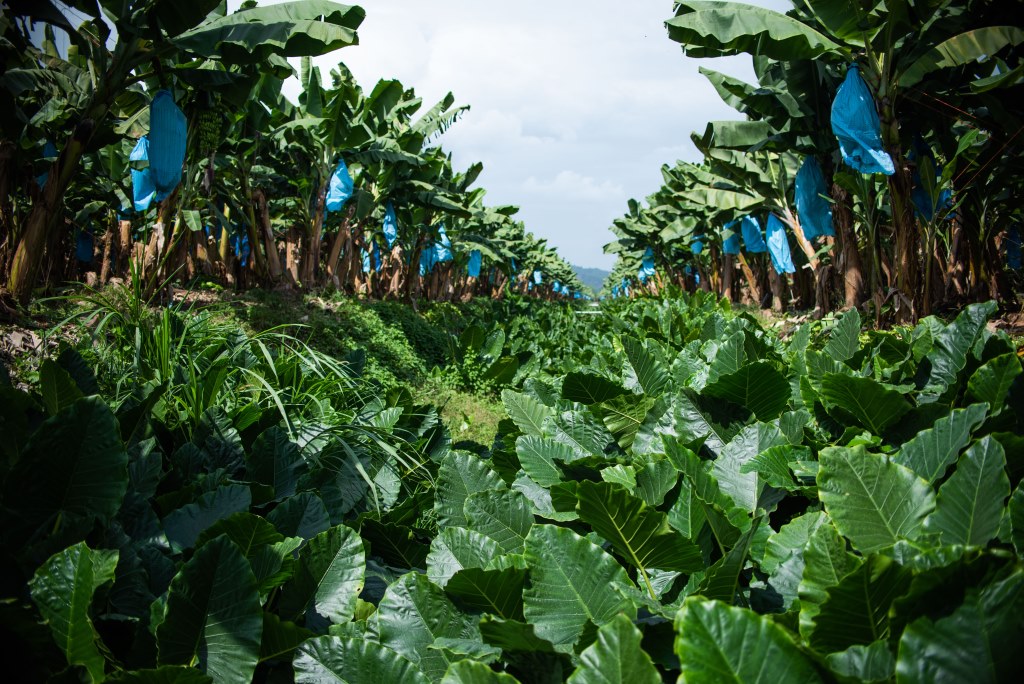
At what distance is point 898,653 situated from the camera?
0.66m

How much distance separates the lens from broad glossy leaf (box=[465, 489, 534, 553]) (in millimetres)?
1210

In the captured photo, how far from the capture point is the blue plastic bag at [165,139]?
7289mm

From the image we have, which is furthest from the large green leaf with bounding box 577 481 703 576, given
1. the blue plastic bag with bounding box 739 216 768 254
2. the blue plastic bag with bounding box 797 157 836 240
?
the blue plastic bag with bounding box 739 216 768 254

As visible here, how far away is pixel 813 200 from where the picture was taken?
1034 centimetres

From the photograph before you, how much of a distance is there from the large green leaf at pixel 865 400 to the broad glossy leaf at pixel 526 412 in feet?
2.42

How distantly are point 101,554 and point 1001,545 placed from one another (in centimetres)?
144

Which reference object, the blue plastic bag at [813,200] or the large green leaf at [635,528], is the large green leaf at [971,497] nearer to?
the large green leaf at [635,528]

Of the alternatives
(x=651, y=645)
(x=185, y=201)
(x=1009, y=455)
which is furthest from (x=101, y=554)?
(x=185, y=201)

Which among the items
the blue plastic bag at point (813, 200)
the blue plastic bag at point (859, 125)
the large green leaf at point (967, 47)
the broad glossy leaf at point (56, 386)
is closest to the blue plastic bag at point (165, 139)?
the broad glossy leaf at point (56, 386)

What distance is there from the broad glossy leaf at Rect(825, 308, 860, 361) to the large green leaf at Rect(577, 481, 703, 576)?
148cm

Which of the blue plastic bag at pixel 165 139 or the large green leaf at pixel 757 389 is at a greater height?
the blue plastic bag at pixel 165 139

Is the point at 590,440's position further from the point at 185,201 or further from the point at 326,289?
the point at 326,289

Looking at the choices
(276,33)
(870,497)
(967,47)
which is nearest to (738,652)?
(870,497)

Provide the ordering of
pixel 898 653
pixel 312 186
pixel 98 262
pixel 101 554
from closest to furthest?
1. pixel 898 653
2. pixel 101 554
3. pixel 312 186
4. pixel 98 262
